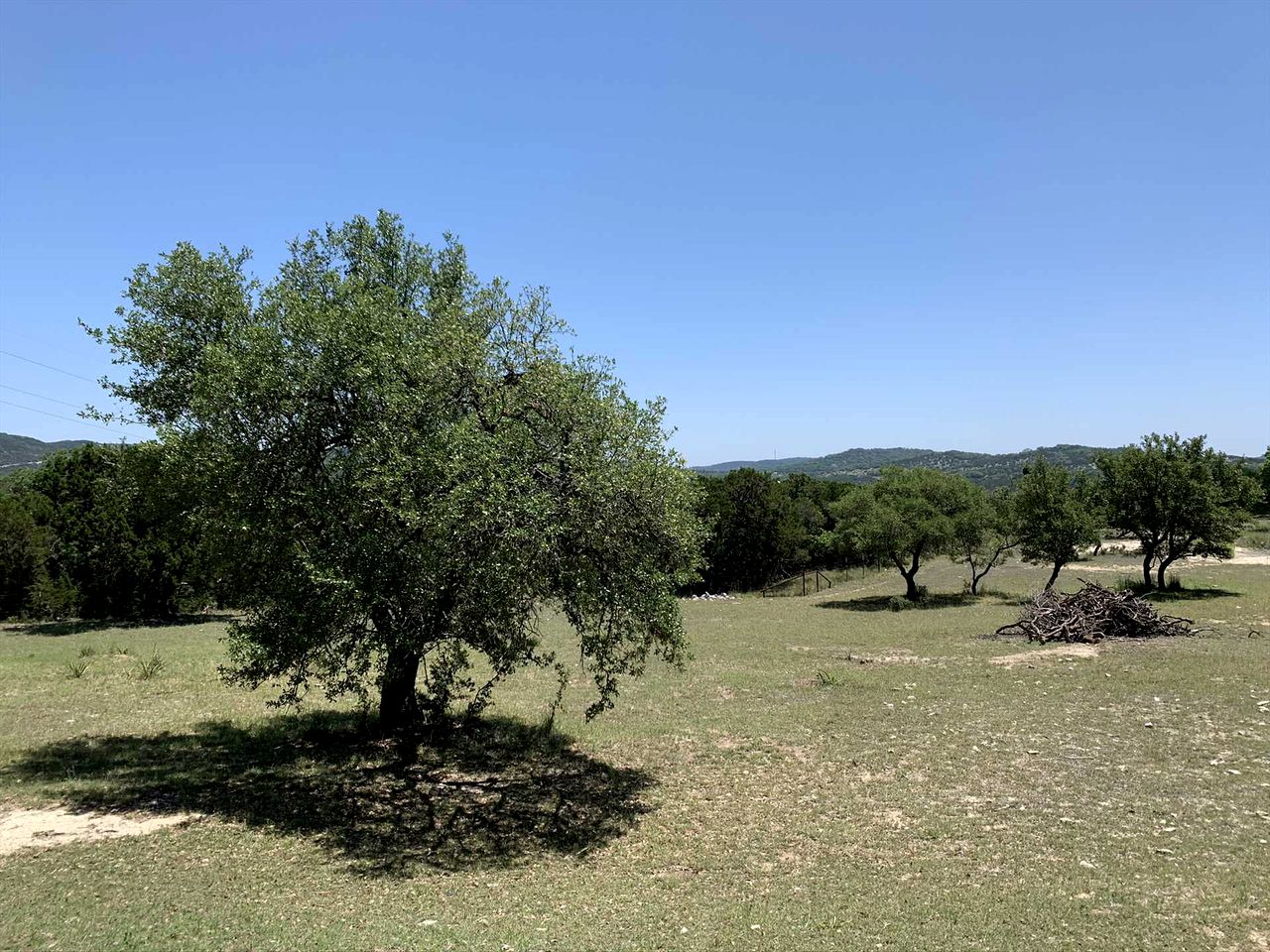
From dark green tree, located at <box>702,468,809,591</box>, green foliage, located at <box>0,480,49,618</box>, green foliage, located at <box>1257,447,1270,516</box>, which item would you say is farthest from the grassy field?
green foliage, located at <box>1257,447,1270,516</box>

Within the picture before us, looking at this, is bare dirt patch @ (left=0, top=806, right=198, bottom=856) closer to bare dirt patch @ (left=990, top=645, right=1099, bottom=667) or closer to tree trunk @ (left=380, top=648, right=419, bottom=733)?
tree trunk @ (left=380, top=648, right=419, bottom=733)

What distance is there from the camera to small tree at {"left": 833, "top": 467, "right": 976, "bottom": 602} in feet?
150

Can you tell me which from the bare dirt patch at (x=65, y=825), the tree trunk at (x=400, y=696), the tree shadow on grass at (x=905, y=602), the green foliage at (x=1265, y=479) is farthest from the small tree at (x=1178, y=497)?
the green foliage at (x=1265, y=479)

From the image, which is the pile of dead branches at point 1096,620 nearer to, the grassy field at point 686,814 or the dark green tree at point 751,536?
the grassy field at point 686,814

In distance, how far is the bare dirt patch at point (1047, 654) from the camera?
24672 millimetres

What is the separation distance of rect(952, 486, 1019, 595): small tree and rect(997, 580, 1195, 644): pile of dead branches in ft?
50.6

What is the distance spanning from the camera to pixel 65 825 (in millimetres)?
11195

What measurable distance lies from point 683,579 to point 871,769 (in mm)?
5417

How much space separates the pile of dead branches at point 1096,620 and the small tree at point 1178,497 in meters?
12.7

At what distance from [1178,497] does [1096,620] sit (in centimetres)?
1583

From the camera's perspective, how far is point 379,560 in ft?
36.6

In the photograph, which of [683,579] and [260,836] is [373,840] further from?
[683,579]

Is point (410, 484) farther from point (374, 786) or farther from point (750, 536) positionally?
point (750, 536)

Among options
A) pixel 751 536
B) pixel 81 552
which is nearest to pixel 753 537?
pixel 751 536
